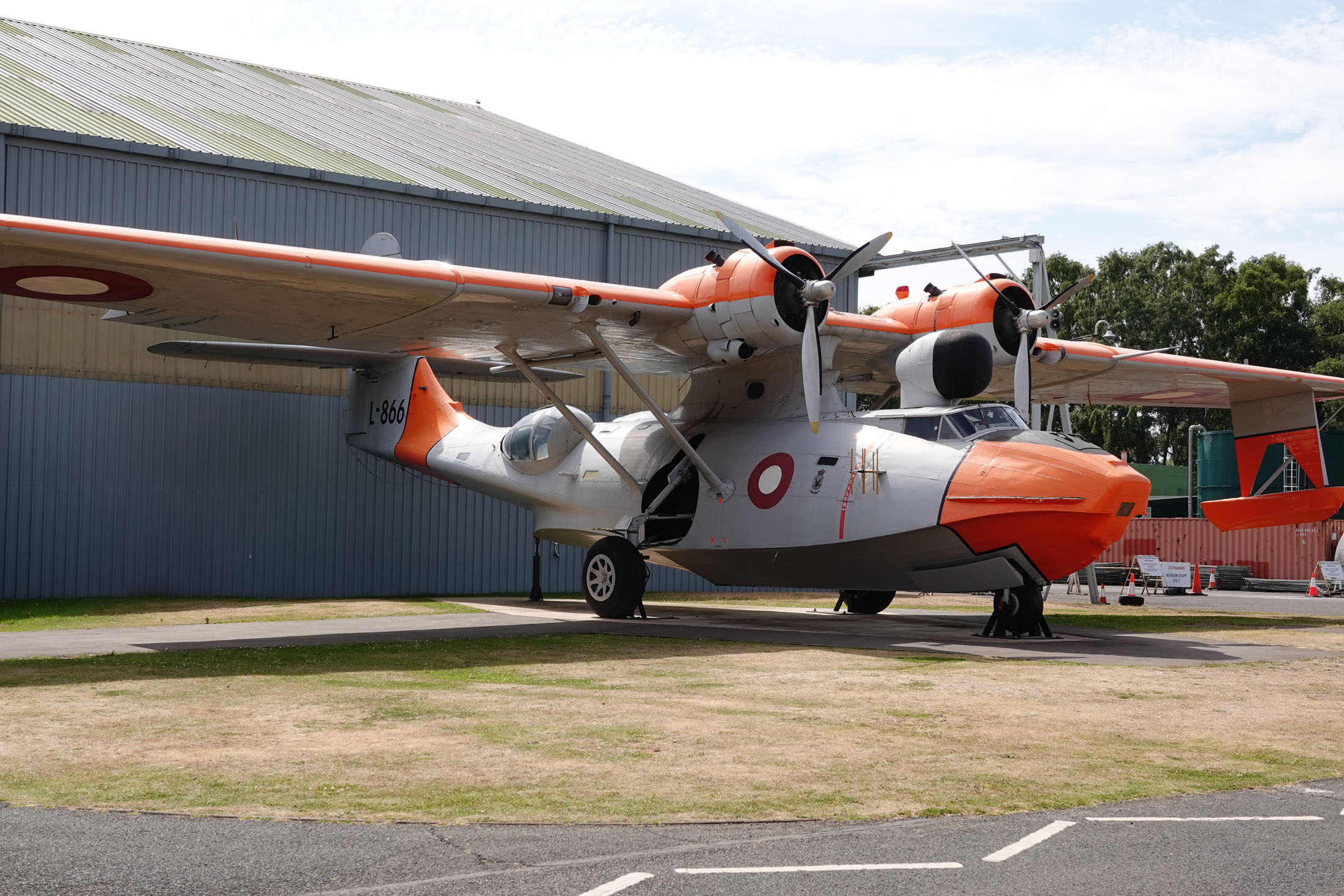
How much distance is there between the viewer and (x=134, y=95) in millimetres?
26906

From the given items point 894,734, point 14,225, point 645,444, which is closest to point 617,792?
point 894,734

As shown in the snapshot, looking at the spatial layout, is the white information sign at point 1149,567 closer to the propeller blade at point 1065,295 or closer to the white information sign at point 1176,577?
the white information sign at point 1176,577

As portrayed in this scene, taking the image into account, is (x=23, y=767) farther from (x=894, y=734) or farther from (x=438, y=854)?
(x=894, y=734)

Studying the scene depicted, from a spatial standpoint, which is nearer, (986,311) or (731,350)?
(731,350)

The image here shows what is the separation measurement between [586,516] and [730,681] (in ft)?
31.4

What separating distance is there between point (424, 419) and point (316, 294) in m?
8.36

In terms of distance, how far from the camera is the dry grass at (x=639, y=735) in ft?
21.4

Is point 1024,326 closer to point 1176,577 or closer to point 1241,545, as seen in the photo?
point 1176,577

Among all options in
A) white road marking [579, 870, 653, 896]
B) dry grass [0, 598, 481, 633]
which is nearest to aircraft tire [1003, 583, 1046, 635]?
dry grass [0, 598, 481, 633]

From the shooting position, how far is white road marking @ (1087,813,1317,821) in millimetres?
6191

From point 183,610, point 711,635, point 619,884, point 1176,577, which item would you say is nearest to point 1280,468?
point 1176,577

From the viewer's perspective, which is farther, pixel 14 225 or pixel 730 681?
pixel 14 225

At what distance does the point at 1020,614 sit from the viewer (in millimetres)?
16281

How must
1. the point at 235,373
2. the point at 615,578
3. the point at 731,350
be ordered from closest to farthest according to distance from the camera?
the point at 731,350 → the point at 615,578 → the point at 235,373
